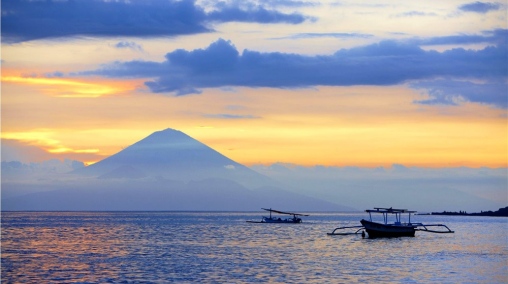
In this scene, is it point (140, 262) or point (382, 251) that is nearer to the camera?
point (140, 262)

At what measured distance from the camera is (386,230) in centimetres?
9925

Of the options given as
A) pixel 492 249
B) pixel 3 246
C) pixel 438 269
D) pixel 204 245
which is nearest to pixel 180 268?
pixel 438 269

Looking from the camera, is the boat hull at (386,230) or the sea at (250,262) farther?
the boat hull at (386,230)

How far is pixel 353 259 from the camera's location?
64938 millimetres

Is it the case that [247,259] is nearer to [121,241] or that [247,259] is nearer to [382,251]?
[382,251]

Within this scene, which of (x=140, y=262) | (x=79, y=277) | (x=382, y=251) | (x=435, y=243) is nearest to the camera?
(x=79, y=277)

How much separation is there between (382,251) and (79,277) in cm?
3559

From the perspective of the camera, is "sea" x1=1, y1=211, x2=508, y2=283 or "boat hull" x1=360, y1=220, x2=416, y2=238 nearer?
"sea" x1=1, y1=211, x2=508, y2=283

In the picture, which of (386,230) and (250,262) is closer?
(250,262)

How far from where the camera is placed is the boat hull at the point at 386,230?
97250 millimetres

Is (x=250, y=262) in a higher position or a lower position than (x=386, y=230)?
lower

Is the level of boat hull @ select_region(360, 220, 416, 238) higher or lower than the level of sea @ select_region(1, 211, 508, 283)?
higher

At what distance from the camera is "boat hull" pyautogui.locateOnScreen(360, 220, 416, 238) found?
97250 mm

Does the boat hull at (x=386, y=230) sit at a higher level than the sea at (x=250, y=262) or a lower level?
higher
